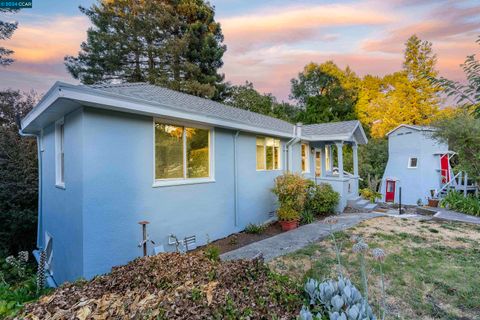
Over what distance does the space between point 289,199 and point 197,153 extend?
3668 mm

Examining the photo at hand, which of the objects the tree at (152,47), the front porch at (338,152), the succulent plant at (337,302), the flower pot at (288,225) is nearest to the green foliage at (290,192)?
the flower pot at (288,225)

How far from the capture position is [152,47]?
61.8ft

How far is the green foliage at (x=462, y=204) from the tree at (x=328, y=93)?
15258 mm

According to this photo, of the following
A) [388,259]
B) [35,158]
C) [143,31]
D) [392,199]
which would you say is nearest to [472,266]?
[388,259]

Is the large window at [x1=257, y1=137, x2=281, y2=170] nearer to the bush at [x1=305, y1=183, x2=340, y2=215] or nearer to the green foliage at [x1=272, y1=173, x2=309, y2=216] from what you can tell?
the green foliage at [x1=272, y1=173, x2=309, y2=216]

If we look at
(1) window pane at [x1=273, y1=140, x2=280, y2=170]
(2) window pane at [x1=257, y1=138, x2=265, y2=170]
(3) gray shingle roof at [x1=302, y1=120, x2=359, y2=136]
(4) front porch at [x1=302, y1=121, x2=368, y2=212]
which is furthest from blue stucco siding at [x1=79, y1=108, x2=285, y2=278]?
(3) gray shingle roof at [x1=302, y1=120, x2=359, y2=136]

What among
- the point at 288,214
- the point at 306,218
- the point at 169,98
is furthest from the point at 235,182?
the point at 306,218

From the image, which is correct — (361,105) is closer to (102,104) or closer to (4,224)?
(102,104)

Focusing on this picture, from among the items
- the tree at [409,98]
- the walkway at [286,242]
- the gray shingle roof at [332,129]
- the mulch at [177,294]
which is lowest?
the walkway at [286,242]

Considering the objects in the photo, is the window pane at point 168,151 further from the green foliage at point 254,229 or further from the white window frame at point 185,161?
the green foliage at point 254,229

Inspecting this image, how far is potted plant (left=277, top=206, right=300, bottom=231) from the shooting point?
821 centimetres

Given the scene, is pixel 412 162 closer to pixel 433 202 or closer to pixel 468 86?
pixel 433 202

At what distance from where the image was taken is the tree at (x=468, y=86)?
4.87 feet

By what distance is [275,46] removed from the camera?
1232 centimetres
